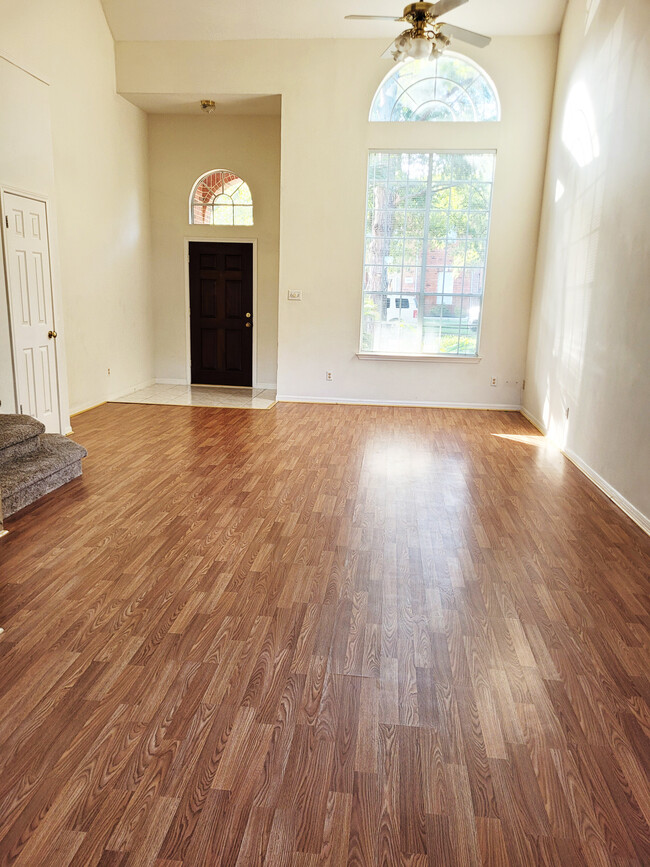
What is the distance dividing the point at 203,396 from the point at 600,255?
5.07 meters

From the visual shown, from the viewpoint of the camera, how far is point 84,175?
21.9ft

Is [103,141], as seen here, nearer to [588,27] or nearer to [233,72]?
[233,72]

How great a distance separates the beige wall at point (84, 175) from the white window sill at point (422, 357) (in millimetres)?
3150

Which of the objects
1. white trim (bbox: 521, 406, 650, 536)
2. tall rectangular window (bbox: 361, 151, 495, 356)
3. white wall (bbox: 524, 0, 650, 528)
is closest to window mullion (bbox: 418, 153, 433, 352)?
tall rectangular window (bbox: 361, 151, 495, 356)

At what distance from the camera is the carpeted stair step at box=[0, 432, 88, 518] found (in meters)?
3.64

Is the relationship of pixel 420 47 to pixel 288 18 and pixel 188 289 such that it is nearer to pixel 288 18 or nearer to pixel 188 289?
pixel 288 18

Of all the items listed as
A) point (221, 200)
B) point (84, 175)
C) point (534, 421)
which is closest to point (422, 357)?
point (534, 421)

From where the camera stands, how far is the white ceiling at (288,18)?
641 centimetres

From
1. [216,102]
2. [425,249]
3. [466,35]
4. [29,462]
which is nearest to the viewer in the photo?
[29,462]

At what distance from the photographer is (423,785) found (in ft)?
5.46

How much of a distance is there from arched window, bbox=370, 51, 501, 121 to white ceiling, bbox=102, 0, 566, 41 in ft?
1.33

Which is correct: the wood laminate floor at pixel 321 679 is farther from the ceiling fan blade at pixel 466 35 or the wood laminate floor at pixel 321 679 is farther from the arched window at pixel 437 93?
the arched window at pixel 437 93

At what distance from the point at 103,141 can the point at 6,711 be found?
6.86 meters

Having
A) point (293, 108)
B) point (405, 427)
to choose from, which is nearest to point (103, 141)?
point (293, 108)
